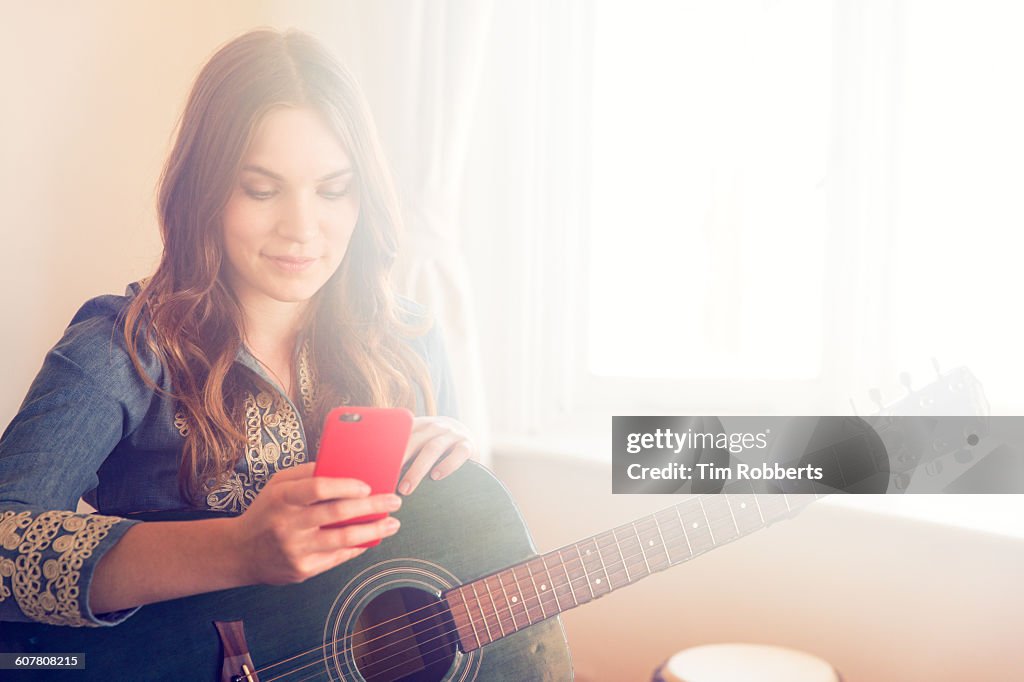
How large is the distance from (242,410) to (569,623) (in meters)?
0.68

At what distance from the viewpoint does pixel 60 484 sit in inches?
36.7

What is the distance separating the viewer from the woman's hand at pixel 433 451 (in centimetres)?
101

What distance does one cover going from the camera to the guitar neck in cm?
98

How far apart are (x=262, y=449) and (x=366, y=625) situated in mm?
245

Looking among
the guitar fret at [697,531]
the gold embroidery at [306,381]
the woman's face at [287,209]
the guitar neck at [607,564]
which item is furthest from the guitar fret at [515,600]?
the woman's face at [287,209]

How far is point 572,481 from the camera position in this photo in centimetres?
133

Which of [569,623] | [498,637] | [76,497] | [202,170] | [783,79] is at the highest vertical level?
[783,79]

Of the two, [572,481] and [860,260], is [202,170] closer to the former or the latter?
[572,481]

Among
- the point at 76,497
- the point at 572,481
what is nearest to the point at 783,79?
the point at 572,481

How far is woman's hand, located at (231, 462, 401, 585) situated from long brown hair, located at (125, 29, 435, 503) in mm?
121

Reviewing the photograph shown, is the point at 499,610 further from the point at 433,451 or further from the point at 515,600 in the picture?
the point at 433,451

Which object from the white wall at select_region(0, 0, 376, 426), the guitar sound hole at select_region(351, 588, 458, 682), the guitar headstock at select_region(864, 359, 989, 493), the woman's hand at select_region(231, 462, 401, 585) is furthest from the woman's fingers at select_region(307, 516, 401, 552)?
the guitar headstock at select_region(864, 359, 989, 493)

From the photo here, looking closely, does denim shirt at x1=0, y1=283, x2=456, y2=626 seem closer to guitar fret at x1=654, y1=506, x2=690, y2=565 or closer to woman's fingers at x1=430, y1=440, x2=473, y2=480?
woman's fingers at x1=430, y1=440, x2=473, y2=480

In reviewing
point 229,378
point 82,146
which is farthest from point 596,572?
point 82,146
